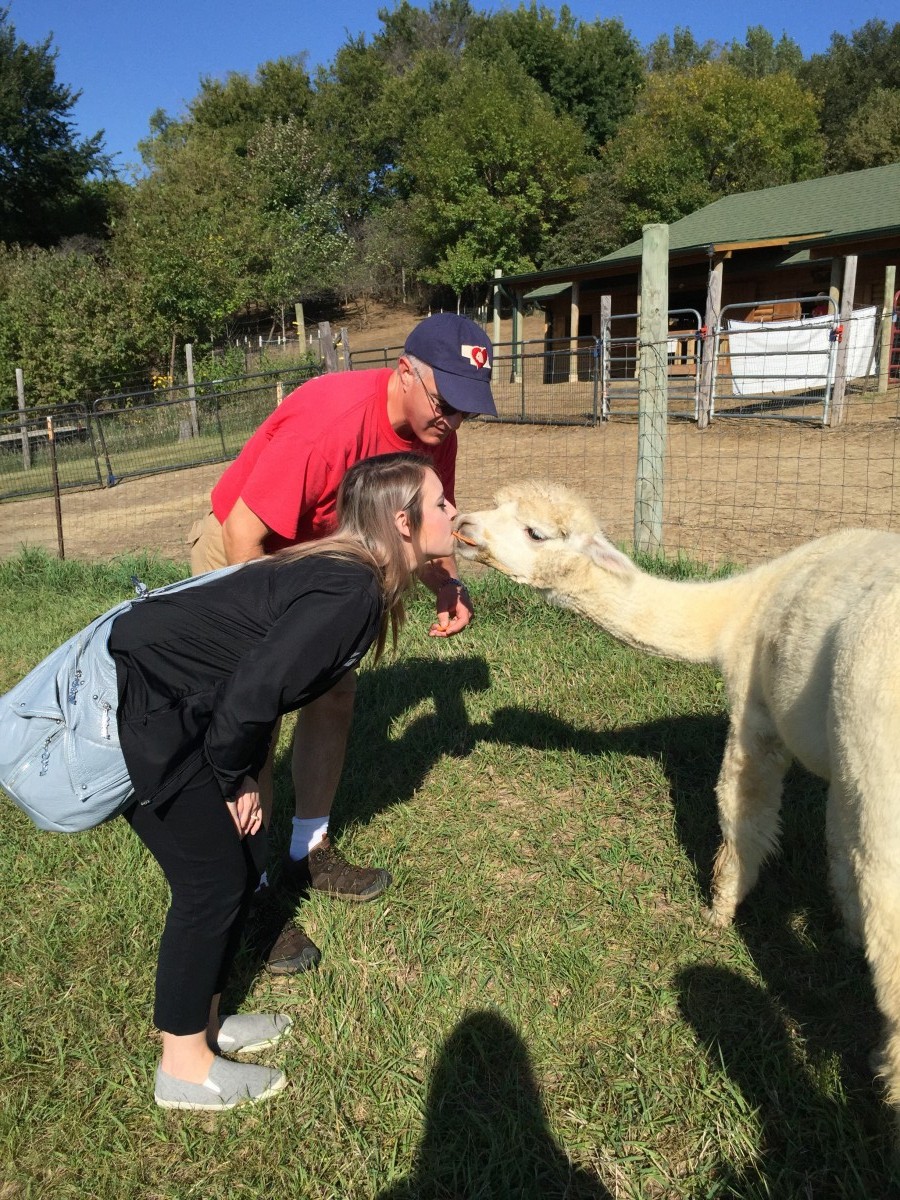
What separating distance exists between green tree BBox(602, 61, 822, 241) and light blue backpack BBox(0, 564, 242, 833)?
4264 centimetres

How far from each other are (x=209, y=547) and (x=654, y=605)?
1551mm

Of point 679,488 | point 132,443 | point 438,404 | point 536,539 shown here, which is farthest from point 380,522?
point 132,443

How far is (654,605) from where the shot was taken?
2.86m

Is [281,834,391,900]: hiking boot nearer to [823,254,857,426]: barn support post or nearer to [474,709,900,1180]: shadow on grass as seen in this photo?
[474,709,900,1180]: shadow on grass

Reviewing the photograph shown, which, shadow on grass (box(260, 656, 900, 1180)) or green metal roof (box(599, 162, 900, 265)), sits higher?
green metal roof (box(599, 162, 900, 265))

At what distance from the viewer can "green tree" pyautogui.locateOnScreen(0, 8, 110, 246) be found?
3675 cm

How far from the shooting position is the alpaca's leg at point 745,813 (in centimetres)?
265

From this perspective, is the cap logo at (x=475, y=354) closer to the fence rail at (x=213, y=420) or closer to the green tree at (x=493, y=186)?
the fence rail at (x=213, y=420)

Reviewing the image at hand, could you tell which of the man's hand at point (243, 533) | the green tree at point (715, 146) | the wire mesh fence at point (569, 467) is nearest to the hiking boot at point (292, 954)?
the man's hand at point (243, 533)

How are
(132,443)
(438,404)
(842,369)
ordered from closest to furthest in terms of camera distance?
(438,404) < (842,369) < (132,443)

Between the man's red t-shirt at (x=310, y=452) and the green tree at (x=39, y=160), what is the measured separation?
43.2 m

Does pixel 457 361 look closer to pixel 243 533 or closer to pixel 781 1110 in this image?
pixel 243 533

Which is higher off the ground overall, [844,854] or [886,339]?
[886,339]

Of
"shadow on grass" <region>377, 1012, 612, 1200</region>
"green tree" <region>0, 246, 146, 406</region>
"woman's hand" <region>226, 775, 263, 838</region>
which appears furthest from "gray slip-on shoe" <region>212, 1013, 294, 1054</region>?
"green tree" <region>0, 246, 146, 406</region>
